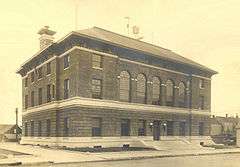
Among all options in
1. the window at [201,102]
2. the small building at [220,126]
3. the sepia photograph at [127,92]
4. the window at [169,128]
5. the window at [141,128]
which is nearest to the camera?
the sepia photograph at [127,92]

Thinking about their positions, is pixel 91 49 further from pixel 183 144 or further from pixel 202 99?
pixel 202 99

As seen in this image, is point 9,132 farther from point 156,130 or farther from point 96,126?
point 96,126

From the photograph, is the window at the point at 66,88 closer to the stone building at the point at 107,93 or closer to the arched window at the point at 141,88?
the stone building at the point at 107,93

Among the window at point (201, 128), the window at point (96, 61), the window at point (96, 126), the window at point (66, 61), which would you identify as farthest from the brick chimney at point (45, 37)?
the window at point (201, 128)

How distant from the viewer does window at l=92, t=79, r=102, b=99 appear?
36.6m

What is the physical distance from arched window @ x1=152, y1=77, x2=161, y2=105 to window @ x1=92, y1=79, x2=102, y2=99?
350 inches

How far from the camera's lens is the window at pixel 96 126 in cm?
3625

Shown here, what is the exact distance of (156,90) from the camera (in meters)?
44.3

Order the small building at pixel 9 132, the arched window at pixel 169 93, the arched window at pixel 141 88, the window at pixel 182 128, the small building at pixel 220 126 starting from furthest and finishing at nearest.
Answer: the small building at pixel 220 126 < the small building at pixel 9 132 < the window at pixel 182 128 < the arched window at pixel 169 93 < the arched window at pixel 141 88

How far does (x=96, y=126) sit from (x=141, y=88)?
843 centimetres

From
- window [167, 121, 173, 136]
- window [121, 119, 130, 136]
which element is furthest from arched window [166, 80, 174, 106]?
window [121, 119, 130, 136]

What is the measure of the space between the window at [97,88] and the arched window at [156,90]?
8.89 metres

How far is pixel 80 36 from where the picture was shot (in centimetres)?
3553

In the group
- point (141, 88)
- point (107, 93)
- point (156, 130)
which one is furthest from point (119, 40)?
point (156, 130)
